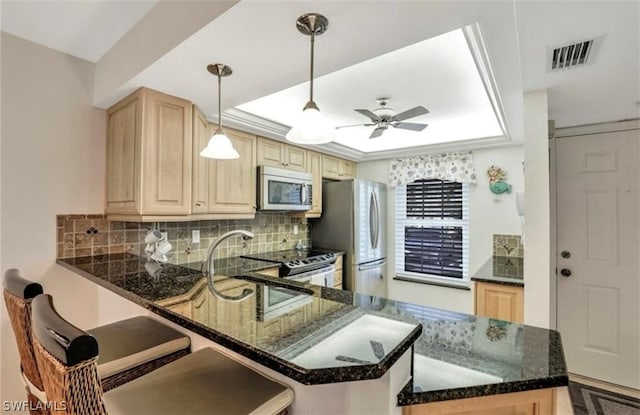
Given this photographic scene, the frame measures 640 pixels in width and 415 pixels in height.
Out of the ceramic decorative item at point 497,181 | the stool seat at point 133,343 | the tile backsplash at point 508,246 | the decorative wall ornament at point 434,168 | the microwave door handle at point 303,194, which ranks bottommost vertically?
the stool seat at point 133,343

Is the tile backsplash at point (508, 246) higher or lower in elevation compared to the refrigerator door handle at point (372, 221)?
lower

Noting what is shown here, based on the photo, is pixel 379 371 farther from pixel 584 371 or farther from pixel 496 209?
pixel 496 209

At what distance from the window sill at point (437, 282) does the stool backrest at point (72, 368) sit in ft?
12.7

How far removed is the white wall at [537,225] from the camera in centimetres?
186

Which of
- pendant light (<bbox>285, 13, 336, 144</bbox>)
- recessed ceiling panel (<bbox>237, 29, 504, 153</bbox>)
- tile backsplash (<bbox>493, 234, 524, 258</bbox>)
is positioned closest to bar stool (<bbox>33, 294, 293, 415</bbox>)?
pendant light (<bbox>285, 13, 336, 144</bbox>)

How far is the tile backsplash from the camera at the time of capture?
347cm

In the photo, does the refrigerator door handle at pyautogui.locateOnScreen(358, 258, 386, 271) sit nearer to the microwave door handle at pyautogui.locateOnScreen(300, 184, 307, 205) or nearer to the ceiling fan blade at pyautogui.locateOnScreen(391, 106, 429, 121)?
the microwave door handle at pyautogui.locateOnScreen(300, 184, 307, 205)

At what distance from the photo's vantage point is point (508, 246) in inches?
139

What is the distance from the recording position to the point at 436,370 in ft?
3.16

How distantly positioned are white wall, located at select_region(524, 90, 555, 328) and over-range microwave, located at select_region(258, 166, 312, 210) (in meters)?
2.15

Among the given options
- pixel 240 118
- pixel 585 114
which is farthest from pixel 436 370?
pixel 585 114

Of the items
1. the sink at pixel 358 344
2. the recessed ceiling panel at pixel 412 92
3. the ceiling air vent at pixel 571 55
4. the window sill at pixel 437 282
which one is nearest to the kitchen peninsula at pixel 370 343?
the sink at pixel 358 344

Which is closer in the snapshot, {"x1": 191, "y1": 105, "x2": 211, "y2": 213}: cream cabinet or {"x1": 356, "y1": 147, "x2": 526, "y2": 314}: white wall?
{"x1": 191, "y1": 105, "x2": 211, "y2": 213}: cream cabinet

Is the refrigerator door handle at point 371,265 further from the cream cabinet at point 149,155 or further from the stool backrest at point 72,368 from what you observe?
the stool backrest at point 72,368
